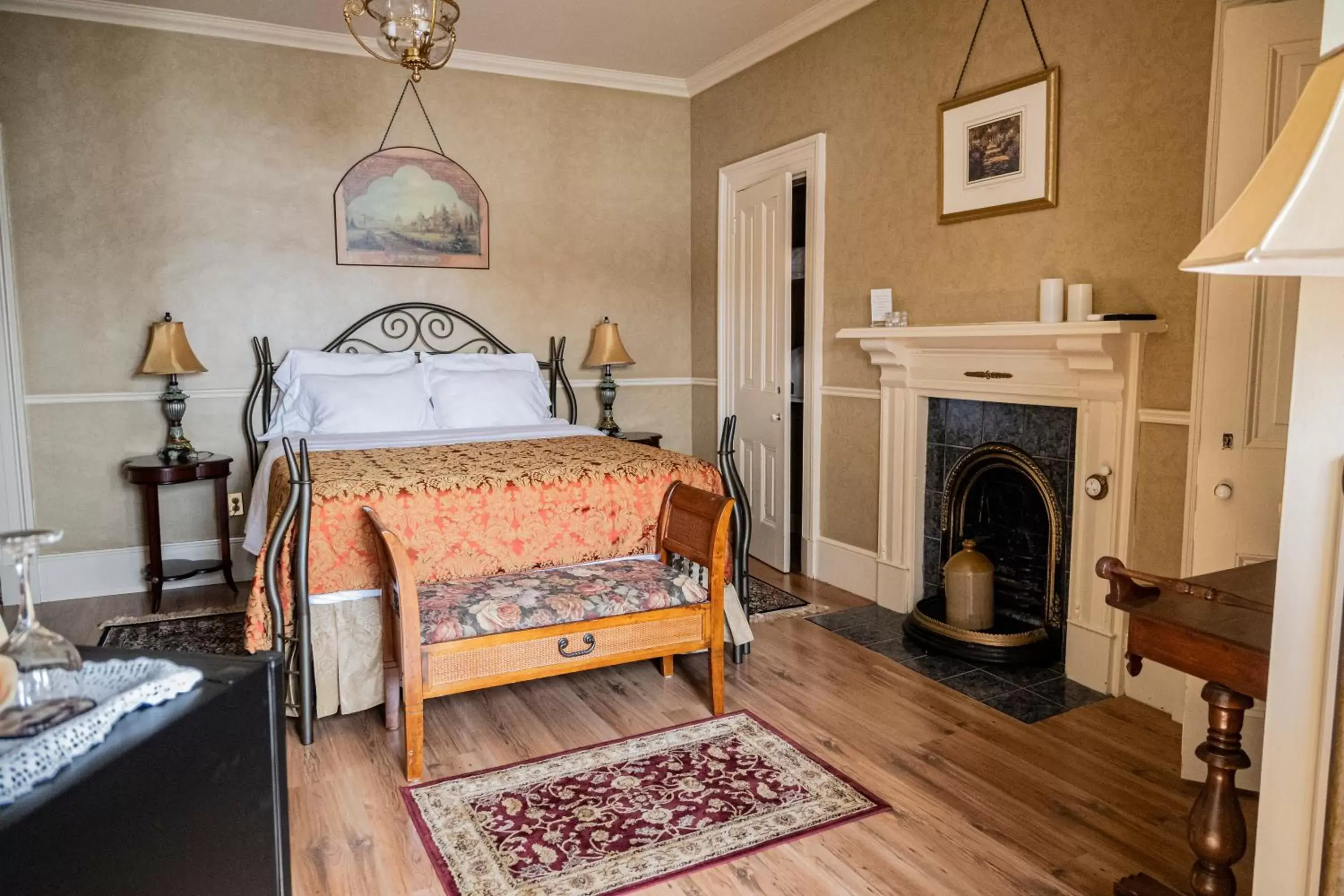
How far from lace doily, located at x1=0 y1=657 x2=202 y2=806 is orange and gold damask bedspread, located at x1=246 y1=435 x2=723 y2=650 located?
172 cm

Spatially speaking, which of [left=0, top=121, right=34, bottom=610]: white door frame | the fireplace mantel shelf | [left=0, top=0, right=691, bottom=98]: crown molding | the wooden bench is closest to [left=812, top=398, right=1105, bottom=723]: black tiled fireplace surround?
the fireplace mantel shelf

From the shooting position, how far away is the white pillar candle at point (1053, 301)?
3.15 meters

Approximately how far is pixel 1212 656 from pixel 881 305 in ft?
8.35

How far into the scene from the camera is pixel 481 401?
15.3 feet

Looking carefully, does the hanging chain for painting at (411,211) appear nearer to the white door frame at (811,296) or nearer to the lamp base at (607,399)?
the lamp base at (607,399)

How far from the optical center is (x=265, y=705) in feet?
3.67

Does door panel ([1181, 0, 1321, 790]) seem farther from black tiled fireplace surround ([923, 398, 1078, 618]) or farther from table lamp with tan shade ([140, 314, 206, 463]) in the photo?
table lamp with tan shade ([140, 314, 206, 463])

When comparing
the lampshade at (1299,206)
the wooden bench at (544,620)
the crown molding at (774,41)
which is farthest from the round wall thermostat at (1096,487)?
the crown molding at (774,41)

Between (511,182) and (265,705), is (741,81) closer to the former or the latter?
(511,182)

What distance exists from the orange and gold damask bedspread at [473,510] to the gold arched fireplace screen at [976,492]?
1.09 metres

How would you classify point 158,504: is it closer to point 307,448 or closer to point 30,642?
point 307,448

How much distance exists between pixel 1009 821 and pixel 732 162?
400cm

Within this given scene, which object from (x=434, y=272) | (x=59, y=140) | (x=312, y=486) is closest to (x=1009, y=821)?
(x=312, y=486)

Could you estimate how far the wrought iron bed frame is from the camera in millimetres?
2689
